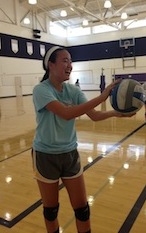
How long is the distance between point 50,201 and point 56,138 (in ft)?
1.39

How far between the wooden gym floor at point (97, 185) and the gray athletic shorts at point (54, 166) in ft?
2.44

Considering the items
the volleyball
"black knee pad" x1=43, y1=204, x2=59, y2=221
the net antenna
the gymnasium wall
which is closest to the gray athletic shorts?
"black knee pad" x1=43, y1=204, x2=59, y2=221

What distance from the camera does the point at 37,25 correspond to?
64.5 feet

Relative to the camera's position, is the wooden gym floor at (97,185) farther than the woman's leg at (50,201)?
Yes

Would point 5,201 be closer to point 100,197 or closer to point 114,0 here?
point 100,197

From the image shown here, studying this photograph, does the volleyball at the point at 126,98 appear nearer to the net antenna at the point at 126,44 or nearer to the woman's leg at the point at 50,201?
the woman's leg at the point at 50,201

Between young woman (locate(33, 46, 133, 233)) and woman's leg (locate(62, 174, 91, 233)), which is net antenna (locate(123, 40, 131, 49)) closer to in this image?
young woman (locate(33, 46, 133, 233))

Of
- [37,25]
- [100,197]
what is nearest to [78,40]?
[37,25]

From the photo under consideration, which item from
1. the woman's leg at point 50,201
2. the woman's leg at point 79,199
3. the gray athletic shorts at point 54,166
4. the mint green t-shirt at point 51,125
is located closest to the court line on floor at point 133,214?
the woman's leg at point 79,199

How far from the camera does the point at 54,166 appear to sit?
1.68m

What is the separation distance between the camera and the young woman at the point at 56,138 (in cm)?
162

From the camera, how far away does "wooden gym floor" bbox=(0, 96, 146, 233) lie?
2314 millimetres

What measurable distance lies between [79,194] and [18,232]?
0.80 meters

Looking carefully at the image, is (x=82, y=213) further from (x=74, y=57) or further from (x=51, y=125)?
(x=74, y=57)
